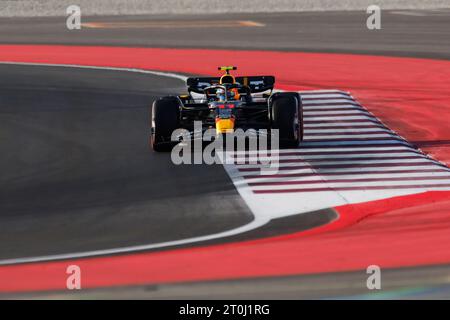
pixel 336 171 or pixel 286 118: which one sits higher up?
pixel 286 118

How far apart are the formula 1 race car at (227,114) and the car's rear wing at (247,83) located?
35 centimetres

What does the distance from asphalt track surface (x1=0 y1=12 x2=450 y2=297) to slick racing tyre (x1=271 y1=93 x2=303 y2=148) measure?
164 cm

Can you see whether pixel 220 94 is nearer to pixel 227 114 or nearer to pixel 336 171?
pixel 227 114

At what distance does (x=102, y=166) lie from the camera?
18.9 metres

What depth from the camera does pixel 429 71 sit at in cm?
2969

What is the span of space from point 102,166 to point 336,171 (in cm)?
366

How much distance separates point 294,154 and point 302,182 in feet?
6.80

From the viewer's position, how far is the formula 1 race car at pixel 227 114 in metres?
19.5

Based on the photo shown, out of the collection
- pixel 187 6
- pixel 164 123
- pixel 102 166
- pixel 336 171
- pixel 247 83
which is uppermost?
pixel 187 6

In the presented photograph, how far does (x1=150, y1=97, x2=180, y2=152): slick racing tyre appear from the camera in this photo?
1953 centimetres

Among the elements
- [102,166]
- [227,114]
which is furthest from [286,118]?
[102,166]

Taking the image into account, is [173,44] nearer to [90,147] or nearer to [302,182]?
[90,147]
